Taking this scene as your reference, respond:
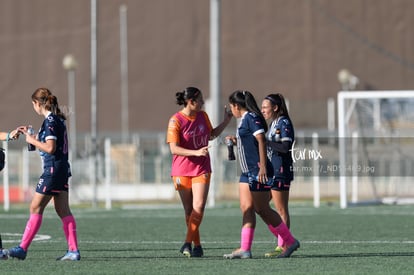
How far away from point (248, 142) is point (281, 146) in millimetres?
765

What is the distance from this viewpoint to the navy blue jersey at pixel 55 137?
13305 millimetres

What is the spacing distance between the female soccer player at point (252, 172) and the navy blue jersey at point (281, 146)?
52cm

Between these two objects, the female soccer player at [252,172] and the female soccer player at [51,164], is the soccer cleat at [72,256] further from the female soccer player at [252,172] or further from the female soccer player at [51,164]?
the female soccer player at [252,172]

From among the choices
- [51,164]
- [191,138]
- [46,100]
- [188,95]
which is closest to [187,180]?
[191,138]

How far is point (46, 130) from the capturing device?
13328 millimetres

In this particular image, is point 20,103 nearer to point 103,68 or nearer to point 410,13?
point 103,68

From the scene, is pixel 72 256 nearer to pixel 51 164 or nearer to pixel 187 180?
pixel 51 164

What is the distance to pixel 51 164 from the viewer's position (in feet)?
44.2

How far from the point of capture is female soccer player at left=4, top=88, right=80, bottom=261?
43.7 ft

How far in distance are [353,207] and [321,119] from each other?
77.2 feet

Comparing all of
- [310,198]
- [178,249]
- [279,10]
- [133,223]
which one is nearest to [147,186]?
[310,198]

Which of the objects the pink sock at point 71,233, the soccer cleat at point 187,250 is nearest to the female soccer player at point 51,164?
the pink sock at point 71,233

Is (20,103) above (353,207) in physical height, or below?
above

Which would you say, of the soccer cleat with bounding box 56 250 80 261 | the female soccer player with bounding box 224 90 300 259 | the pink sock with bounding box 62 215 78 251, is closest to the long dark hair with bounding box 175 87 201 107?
the female soccer player with bounding box 224 90 300 259
